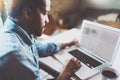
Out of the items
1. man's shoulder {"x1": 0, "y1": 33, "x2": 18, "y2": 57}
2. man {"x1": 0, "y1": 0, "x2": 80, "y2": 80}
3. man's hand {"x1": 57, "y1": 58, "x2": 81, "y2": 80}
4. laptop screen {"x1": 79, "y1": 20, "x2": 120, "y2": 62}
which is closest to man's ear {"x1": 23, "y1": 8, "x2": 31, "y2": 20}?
man {"x1": 0, "y1": 0, "x2": 80, "y2": 80}

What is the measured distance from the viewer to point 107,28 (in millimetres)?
897

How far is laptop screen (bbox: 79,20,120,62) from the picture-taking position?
0.87 meters

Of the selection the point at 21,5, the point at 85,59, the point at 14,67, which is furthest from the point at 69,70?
the point at 21,5

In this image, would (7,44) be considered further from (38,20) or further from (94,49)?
(94,49)

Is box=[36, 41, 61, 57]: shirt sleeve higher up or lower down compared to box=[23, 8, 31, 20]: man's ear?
lower down

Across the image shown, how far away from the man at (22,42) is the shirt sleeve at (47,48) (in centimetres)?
19

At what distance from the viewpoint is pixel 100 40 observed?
0.93 metres

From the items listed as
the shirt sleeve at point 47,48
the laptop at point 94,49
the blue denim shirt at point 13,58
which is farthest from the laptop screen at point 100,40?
the blue denim shirt at point 13,58

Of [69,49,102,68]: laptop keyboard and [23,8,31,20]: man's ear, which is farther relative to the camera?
[69,49,102,68]: laptop keyboard

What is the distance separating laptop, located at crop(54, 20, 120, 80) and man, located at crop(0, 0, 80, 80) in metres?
0.09

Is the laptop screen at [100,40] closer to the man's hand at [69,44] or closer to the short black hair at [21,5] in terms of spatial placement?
the man's hand at [69,44]

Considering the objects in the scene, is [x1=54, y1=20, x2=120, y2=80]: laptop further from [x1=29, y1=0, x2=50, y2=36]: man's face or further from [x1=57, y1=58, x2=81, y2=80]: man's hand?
[x1=29, y1=0, x2=50, y2=36]: man's face

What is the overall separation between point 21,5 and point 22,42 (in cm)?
18

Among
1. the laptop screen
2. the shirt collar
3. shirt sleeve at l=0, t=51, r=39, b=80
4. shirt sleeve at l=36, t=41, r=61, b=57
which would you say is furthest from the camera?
shirt sleeve at l=36, t=41, r=61, b=57
